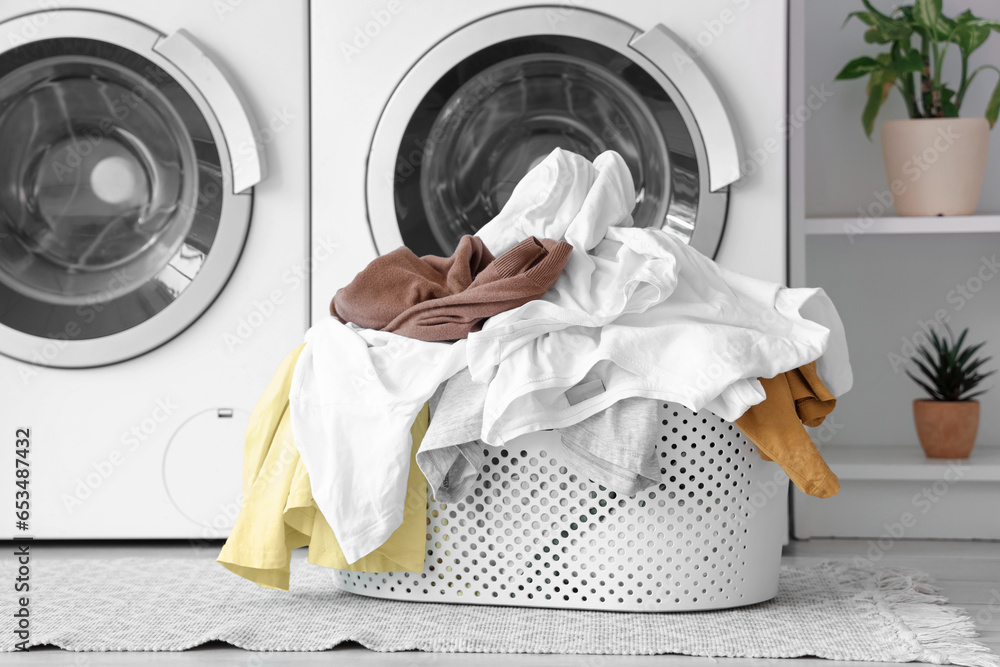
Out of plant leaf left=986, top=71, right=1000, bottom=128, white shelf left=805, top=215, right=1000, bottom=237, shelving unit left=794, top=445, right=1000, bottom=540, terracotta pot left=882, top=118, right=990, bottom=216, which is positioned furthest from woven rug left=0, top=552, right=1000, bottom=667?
plant leaf left=986, top=71, right=1000, bottom=128

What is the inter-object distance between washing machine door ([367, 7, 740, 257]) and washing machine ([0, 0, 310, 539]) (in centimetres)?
22

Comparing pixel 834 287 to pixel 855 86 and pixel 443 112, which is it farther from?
pixel 443 112

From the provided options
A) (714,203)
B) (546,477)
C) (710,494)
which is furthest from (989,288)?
(546,477)

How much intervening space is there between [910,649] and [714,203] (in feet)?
2.75

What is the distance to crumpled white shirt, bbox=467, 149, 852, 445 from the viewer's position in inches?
Result: 44.1

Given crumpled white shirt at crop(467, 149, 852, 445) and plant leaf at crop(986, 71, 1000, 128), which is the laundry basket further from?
plant leaf at crop(986, 71, 1000, 128)

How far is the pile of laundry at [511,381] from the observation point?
3.71 ft

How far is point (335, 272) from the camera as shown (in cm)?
171

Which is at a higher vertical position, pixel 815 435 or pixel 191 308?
pixel 191 308

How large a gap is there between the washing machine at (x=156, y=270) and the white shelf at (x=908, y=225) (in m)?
1.01

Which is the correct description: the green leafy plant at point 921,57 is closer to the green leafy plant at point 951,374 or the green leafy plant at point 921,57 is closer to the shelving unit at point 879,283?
the shelving unit at point 879,283

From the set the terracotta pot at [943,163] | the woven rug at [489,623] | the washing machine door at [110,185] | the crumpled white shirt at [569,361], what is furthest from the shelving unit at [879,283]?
the washing machine door at [110,185]

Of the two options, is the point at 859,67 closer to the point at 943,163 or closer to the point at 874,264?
the point at 943,163

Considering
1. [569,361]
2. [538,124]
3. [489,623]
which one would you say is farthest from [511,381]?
[538,124]
